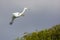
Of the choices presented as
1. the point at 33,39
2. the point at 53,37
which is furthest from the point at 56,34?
the point at 33,39

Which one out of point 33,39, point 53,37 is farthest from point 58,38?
point 33,39

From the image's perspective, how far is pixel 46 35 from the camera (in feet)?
134

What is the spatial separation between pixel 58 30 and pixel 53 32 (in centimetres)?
93

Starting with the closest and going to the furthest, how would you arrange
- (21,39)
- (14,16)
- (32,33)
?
1. (14,16)
2. (21,39)
3. (32,33)

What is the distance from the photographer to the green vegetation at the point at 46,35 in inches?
1594

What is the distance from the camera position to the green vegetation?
40475mm

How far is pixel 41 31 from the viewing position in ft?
136

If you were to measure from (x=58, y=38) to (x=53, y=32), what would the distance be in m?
1.53

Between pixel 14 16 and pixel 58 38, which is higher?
pixel 58 38

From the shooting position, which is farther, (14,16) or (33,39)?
(33,39)

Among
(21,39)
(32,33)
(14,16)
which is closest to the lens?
(14,16)

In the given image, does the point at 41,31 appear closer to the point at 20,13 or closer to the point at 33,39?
the point at 33,39

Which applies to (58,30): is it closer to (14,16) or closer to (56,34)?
(56,34)

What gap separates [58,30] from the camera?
→ 4162 cm
